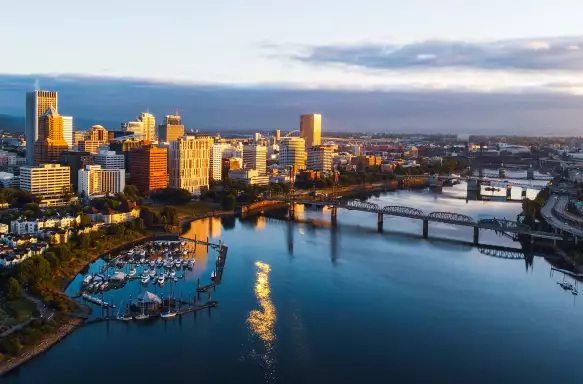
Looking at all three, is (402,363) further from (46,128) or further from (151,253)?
(46,128)

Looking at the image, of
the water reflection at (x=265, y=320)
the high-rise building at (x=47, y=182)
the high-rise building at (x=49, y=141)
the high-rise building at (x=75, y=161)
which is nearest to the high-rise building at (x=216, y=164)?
the high-rise building at (x=75, y=161)

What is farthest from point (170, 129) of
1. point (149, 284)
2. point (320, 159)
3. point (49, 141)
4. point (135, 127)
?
point (149, 284)

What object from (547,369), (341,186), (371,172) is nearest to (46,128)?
(341,186)

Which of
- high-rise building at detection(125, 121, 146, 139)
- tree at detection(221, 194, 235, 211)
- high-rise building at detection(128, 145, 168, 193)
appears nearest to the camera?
tree at detection(221, 194, 235, 211)

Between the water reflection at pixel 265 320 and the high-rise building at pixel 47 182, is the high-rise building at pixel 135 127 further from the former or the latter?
the water reflection at pixel 265 320

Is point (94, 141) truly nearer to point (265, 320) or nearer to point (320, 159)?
point (320, 159)

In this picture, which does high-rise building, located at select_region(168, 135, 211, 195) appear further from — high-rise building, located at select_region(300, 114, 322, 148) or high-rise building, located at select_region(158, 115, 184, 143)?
high-rise building, located at select_region(300, 114, 322, 148)

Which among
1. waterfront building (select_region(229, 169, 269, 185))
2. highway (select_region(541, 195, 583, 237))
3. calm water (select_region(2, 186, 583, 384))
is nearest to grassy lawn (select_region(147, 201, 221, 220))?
waterfront building (select_region(229, 169, 269, 185))
